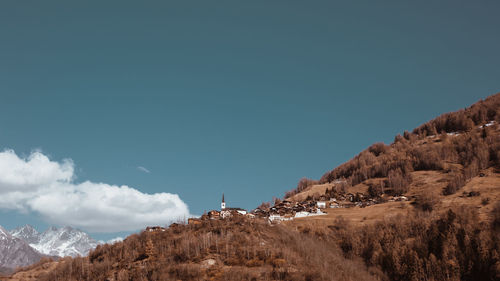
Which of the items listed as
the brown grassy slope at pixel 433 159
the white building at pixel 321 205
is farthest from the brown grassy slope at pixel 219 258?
the brown grassy slope at pixel 433 159

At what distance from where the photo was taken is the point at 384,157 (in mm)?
75812

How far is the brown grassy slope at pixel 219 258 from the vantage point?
2412 cm

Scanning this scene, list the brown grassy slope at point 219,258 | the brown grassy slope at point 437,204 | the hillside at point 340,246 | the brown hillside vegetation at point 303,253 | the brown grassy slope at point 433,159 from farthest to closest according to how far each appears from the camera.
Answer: the brown grassy slope at point 433,159
the brown grassy slope at point 437,204
the hillside at point 340,246
the brown hillside vegetation at point 303,253
the brown grassy slope at point 219,258

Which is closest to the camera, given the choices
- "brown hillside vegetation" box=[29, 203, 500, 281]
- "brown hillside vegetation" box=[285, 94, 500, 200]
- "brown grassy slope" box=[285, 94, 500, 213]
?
"brown hillside vegetation" box=[29, 203, 500, 281]

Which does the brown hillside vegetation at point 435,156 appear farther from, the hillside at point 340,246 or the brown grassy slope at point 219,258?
the brown grassy slope at point 219,258

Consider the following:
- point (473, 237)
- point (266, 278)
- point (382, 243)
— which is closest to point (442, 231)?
point (473, 237)

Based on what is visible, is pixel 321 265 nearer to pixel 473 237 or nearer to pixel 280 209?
pixel 473 237

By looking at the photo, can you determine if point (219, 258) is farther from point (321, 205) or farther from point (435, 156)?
point (435, 156)

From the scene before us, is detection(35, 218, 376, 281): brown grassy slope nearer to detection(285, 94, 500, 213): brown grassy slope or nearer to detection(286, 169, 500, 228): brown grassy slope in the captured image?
detection(286, 169, 500, 228): brown grassy slope

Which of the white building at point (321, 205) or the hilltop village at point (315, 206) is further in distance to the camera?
the white building at point (321, 205)

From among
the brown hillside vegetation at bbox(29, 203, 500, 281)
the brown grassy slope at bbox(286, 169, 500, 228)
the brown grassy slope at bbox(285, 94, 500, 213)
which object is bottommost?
the brown hillside vegetation at bbox(29, 203, 500, 281)

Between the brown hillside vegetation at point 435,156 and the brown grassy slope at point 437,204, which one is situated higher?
the brown hillside vegetation at point 435,156

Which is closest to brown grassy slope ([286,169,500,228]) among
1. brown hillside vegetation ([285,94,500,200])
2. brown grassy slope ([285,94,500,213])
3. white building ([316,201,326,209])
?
brown grassy slope ([285,94,500,213])

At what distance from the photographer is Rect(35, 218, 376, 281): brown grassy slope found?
2412cm
